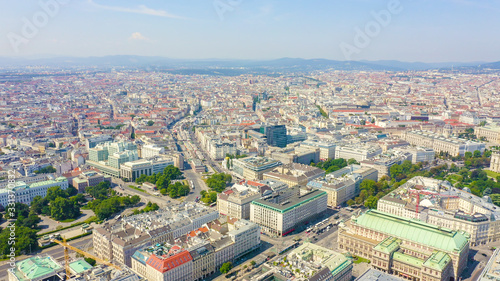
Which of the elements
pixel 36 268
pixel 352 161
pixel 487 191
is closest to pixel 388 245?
pixel 487 191

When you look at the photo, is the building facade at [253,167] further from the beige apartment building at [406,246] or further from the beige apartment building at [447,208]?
the beige apartment building at [406,246]

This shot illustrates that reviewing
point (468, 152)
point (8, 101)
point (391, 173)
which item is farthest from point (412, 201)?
point (8, 101)

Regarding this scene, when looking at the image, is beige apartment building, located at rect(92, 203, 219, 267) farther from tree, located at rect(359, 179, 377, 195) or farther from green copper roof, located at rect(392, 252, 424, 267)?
tree, located at rect(359, 179, 377, 195)

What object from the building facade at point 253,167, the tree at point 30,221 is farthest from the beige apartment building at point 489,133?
the tree at point 30,221

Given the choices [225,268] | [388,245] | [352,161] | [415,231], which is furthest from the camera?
[352,161]

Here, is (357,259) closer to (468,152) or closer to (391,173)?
(391,173)

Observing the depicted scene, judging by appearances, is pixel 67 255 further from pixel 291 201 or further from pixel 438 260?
pixel 438 260
